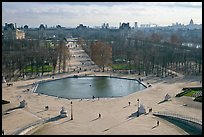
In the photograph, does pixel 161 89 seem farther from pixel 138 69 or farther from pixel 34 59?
pixel 34 59

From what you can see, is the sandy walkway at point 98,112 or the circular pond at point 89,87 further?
the circular pond at point 89,87

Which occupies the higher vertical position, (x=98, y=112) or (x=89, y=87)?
(x=98, y=112)

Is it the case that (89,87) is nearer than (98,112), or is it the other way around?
(98,112)

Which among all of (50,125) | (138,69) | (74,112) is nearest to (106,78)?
(138,69)

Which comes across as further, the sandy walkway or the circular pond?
the circular pond
